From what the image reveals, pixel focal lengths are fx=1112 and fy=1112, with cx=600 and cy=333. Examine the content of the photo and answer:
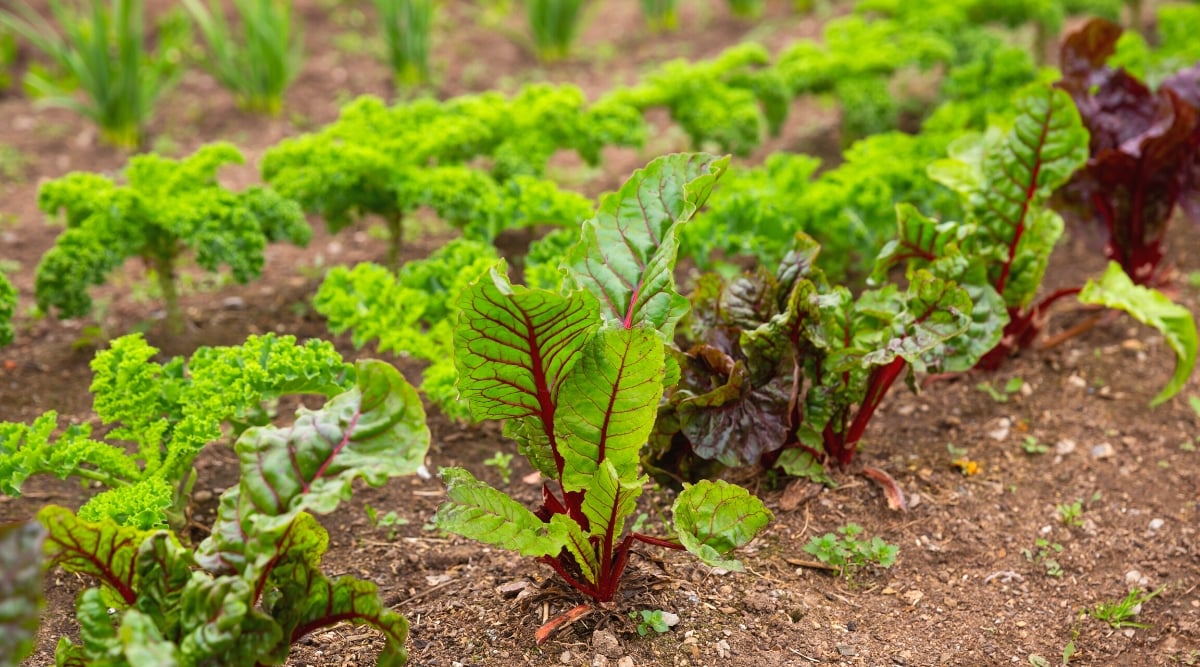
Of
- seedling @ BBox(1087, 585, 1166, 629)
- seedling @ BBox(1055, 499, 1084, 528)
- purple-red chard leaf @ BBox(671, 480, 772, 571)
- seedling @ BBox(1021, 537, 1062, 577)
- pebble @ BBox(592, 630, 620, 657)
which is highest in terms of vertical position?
purple-red chard leaf @ BBox(671, 480, 772, 571)

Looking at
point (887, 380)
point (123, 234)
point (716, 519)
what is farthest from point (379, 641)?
point (123, 234)

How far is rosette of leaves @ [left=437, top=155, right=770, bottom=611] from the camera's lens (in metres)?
2.50

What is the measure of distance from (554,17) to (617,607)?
18.4ft

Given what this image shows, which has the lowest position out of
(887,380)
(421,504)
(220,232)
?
(421,504)

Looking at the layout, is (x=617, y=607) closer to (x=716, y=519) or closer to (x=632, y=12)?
(x=716, y=519)

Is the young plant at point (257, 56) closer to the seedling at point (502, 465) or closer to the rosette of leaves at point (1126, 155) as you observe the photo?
the seedling at point (502, 465)

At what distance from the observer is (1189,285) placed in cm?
477

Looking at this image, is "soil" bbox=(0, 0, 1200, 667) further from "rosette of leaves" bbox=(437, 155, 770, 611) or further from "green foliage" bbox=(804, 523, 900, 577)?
"rosette of leaves" bbox=(437, 155, 770, 611)

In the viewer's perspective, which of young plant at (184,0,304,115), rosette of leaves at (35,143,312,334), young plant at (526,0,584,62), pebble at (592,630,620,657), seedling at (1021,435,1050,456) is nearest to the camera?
pebble at (592,630,620,657)

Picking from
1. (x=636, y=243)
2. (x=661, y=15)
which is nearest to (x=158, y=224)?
(x=636, y=243)

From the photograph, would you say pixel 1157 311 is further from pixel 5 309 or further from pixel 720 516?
pixel 5 309

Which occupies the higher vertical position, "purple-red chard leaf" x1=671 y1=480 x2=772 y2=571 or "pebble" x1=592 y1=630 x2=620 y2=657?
"purple-red chard leaf" x1=671 y1=480 x2=772 y2=571

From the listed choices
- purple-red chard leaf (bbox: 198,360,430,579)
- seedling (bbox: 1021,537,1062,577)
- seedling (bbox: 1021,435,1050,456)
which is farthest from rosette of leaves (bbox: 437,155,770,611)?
seedling (bbox: 1021,435,1050,456)

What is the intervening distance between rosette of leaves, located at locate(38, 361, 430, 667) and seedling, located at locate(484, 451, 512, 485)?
4.26 feet
